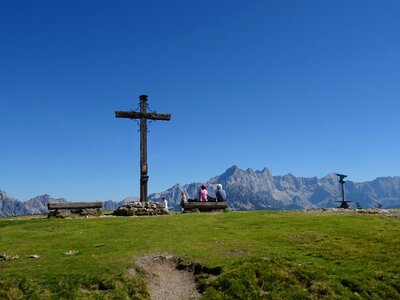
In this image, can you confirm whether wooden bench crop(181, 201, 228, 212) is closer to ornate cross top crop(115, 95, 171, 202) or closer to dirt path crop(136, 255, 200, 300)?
ornate cross top crop(115, 95, 171, 202)

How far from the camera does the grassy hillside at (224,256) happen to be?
59.1 ft

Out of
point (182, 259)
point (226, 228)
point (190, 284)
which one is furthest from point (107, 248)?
point (226, 228)

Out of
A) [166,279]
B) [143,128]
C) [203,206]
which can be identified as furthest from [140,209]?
[166,279]

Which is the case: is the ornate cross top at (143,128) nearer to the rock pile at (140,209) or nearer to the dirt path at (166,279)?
the rock pile at (140,209)

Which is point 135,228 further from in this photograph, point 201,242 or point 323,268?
point 323,268

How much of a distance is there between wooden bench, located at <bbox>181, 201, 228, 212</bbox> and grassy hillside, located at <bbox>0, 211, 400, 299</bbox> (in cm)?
885

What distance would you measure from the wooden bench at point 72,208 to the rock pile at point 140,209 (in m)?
2.49

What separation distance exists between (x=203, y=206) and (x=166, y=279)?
870 inches

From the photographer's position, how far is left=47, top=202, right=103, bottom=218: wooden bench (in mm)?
38750

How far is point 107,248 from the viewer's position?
23.8 metres

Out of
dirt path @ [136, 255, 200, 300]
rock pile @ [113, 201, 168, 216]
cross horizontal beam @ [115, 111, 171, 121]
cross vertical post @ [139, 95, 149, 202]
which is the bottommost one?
dirt path @ [136, 255, 200, 300]

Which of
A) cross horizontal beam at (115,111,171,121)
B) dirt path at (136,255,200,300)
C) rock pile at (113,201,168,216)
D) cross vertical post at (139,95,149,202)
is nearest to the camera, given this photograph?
dirt path at (136,255,200,300)

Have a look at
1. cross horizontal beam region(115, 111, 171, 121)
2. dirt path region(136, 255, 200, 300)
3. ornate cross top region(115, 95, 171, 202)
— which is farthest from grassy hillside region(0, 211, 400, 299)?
cross horizontal beam region(115, 111, 171, 121)

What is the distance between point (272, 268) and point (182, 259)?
4.80 m
